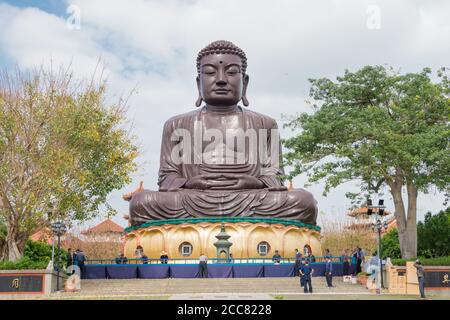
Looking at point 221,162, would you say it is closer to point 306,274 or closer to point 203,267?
point 203,267

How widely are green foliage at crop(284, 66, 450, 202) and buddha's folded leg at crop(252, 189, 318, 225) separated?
5.36 meters

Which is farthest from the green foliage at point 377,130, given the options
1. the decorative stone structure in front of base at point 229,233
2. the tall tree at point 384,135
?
the decorative stone structure in front of base at point 229,233

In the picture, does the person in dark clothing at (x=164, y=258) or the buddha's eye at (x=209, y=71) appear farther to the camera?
the buddha's eye at (x=209, y=71)

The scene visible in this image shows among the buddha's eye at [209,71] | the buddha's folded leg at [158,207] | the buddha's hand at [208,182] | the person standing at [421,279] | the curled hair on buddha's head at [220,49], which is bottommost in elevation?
the person standing at [421,279]

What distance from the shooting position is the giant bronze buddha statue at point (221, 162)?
25.4 m

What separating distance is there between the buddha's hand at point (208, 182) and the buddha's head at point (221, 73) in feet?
11.8

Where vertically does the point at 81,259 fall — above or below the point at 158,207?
below

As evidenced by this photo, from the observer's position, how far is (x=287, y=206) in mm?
25562

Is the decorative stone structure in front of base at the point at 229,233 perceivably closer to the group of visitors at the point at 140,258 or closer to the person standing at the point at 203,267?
the group of visitors at the point at 140,258

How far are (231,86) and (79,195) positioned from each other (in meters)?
9.70

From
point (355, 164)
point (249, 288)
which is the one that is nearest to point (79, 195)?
point (249, 288)

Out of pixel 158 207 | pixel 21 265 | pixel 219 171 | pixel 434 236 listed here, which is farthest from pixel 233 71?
pixel 21 265

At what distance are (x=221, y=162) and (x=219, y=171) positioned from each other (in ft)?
1.39

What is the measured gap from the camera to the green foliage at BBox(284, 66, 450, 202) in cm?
1844
